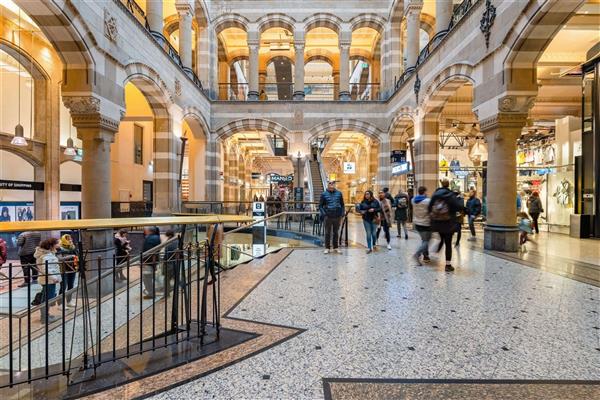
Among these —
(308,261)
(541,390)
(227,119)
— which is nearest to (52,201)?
(227,119)

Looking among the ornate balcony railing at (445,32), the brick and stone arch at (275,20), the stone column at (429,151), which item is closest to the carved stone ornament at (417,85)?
the ornate balcony railing at (445,32)

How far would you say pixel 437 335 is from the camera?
3072 mm

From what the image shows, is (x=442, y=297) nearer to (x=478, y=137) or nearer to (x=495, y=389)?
(x=495, y=389)

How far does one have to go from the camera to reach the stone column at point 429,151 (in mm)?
11562

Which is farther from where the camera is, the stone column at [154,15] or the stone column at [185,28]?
the stone column at [185,28]

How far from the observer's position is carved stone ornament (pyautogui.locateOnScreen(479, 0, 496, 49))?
7230mm

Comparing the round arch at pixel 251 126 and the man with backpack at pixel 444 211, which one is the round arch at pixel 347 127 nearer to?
the round arch at pixel 251 126

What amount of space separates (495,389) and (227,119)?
16.0 m

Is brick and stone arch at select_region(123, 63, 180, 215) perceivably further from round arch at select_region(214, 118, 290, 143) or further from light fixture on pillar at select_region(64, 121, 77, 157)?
round arch at select_region(214, 118, 290, 143)

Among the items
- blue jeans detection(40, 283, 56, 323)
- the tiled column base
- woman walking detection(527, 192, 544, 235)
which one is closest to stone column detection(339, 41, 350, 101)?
woman walking detection(527, 192, 544, 235)

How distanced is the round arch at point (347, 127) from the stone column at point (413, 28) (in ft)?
11.6

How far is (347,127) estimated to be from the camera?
53.9 ft

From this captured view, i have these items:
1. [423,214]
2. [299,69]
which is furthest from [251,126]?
[423,214]

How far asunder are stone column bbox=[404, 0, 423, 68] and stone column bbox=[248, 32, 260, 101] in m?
7.39
